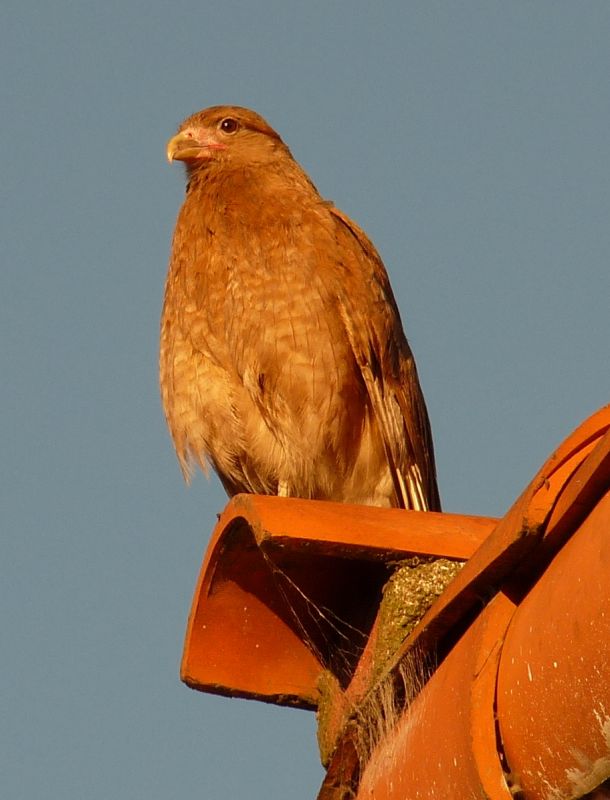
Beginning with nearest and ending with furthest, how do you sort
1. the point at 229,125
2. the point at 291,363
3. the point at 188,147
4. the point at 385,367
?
the point at 291,363 < the point at 385,367 < the point at 188,147 < the point at 229,125

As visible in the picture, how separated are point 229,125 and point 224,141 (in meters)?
0.15

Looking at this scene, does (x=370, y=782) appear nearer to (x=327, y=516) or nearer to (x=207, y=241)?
(x=327, y=516)

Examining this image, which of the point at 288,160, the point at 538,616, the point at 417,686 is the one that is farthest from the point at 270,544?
the point at 288,160

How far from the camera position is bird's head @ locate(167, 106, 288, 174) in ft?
25.1

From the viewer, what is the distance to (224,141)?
779cm

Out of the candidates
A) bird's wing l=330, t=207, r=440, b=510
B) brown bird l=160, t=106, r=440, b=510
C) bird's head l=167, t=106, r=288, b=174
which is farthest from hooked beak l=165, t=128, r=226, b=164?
bird's wing l=330, t=207, r=440, b=510

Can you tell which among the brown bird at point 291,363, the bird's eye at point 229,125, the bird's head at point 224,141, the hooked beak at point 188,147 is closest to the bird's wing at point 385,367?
the brown bird at point 291,363

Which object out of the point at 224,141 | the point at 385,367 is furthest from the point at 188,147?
the point at 385,367

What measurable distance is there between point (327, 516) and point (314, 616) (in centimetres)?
52

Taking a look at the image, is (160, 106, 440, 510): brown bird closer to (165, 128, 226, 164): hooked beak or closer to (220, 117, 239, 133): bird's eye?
(165, 128, 226, 164): hooked beak

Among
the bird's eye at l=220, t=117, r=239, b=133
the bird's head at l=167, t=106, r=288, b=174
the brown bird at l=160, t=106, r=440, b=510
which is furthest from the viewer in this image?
the bird's eye at l=220, t=117, r=239, b=133

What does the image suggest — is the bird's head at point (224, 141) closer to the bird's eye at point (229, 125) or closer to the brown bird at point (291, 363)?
the bird's eye at point (229, 125)

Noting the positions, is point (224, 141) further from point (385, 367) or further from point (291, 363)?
point (291, 363)

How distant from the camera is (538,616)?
286 centimetres
